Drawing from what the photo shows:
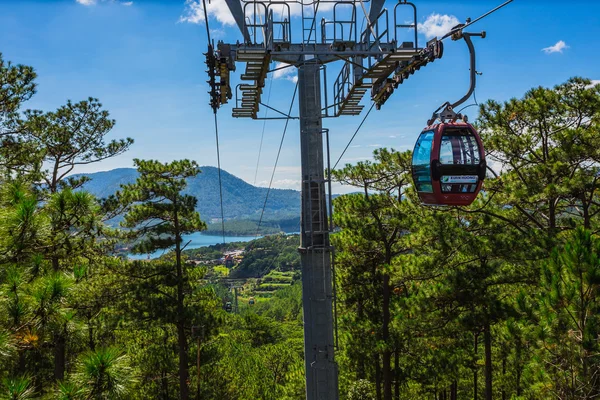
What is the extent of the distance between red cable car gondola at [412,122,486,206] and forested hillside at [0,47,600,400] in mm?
1321

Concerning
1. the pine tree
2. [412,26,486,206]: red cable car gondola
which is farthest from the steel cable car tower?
the pine tree

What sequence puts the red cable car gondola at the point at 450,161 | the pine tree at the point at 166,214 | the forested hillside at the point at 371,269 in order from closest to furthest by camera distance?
the forested hillside at the point at 371,269 < the red cable car gondola at the point at 450,161 < the pine tree at the point at 166,214

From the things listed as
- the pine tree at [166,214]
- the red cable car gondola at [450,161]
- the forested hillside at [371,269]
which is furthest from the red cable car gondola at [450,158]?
the pine tree at [166,214]

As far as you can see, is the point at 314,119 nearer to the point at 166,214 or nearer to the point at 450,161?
the point at 450,161

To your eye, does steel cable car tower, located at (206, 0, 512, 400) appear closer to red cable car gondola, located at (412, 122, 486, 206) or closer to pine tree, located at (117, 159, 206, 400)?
red cable car gondola, located at (412, 122, 486, 206)

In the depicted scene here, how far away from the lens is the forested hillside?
3.46 metres

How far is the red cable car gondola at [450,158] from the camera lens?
465 centimetres

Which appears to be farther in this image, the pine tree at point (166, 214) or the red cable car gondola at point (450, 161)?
the pine tree at point (166, 214)

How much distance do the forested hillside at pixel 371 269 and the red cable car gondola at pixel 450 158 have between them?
1324 mm

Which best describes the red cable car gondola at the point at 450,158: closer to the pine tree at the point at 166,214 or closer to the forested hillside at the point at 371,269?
the forested hillside at the point at 371,269

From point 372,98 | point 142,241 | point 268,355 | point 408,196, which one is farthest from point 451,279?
point 268,355

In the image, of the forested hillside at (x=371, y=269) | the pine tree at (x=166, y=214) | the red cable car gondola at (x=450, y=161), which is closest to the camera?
the forested hillside at (x=371, y=269)

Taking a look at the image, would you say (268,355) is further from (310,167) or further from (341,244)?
(310,167)

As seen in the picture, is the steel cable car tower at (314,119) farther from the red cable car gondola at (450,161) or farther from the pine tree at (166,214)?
the pine tree at (166,214)
